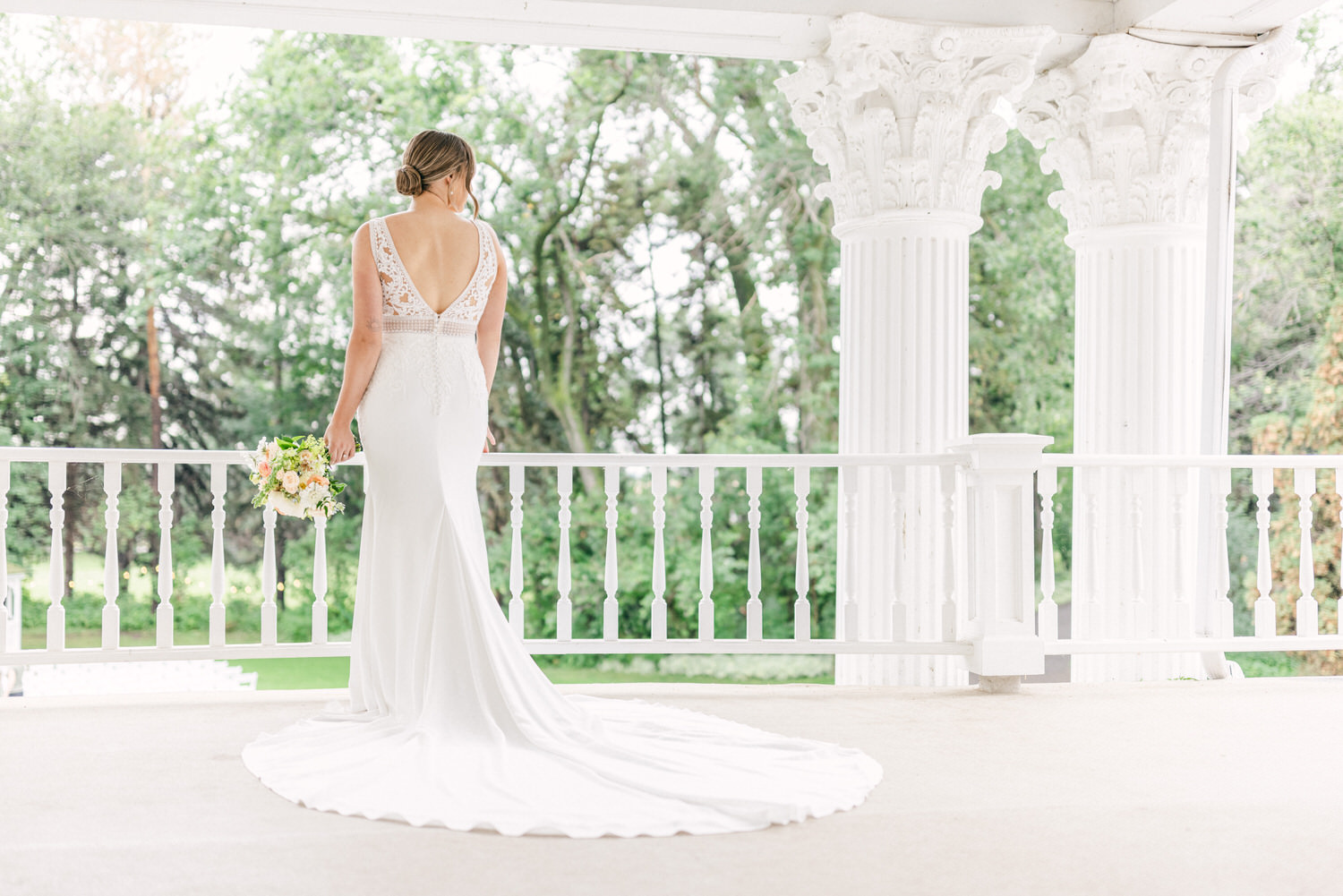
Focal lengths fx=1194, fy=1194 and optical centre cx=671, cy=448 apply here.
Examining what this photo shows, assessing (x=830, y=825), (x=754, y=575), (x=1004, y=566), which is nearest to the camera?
→ (x=830, y=825)

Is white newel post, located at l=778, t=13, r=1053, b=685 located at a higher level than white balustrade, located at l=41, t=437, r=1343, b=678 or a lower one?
higher

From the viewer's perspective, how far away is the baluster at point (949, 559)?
5000mm

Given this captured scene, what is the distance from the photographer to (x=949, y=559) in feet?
16.4

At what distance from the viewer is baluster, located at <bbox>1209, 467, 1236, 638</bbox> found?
5.40m

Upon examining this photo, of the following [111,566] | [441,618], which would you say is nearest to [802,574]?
[441,618]

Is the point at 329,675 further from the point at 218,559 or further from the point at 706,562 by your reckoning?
the point at 706,562

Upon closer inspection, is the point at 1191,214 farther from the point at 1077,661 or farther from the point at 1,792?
the point at 1,792

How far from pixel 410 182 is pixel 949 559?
274cm

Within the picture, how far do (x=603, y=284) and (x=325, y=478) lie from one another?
10082 millimetres

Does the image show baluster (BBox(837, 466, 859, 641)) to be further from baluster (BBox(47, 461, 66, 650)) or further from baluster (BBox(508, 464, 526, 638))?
baluster (BBox(47, 461, 66, 650))

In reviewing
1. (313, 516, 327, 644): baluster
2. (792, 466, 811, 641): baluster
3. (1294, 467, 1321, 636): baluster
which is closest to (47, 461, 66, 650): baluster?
(313, 516, 327, 644): baluster

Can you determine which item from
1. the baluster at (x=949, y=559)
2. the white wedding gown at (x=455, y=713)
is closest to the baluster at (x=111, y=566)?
the white wedding gown at (x=455, y=713)

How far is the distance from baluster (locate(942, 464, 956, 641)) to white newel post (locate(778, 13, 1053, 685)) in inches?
13.1

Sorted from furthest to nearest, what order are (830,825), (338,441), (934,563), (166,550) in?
(934,563)
(166,550)
(338,441)
(830,825)
